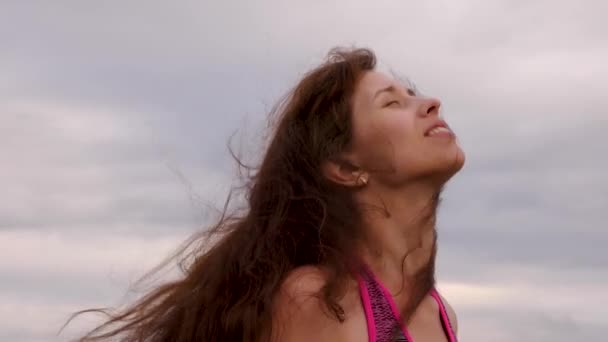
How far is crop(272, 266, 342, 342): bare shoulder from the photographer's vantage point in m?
7.12

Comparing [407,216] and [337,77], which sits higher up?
[337,77]

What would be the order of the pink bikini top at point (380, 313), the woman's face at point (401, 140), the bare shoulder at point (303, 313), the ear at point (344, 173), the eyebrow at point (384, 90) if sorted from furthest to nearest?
1. the eyebrow at point (384, 90)
2. the ear at point (344, 173)
3. the woman's face at point (401, 140)
4. the pink bikini top at point (380, 313)
5. the bare shoulder at point (303, 313)

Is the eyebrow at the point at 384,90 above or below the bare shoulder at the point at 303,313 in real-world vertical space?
above

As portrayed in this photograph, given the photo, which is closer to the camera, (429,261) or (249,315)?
(249,315)

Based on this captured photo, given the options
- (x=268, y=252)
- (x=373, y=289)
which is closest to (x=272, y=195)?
(x=268, y=252)

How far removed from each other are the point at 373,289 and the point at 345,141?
0.96m

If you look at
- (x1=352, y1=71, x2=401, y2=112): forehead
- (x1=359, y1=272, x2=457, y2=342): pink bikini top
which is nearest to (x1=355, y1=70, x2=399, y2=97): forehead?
(x1=352, y1=71, x2=401, y2=112): forehead

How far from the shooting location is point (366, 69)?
816 cm

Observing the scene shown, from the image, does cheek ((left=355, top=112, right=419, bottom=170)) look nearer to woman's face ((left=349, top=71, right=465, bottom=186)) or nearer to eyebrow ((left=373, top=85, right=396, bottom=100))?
woman's face ((left=349, top=71, right=465, bottom=186))

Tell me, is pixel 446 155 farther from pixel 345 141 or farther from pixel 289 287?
pixel 289 287

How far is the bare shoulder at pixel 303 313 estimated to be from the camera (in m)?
7.12

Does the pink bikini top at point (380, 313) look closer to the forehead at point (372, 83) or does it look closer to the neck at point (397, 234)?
the neck at point (397, 234)

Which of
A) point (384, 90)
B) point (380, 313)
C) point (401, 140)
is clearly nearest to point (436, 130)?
point (401, 140)

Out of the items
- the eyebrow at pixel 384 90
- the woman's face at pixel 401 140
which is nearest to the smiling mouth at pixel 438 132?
the woman's face at pixel 401 140
